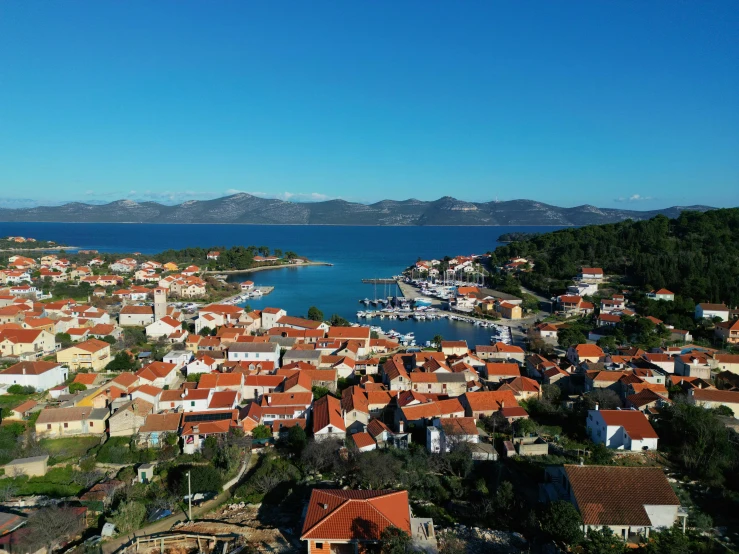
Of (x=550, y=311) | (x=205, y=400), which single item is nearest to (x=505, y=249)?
(x=550, y=311)

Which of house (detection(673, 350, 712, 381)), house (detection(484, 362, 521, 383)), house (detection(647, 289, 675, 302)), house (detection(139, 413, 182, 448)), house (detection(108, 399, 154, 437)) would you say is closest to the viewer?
house (detection(139, 413, 182, 448))

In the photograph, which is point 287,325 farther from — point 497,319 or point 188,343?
point 497,319

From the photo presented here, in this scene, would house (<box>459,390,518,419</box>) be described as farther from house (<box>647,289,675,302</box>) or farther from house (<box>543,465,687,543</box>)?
house (<box>647,289,675,302</box>)

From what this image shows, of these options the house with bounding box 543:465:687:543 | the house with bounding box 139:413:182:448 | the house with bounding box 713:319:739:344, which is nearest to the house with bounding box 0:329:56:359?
the house with bounding box 139:413:182:448

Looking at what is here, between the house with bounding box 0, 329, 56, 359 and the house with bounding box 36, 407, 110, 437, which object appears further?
the house with bounding box 0, 329, 56, 359

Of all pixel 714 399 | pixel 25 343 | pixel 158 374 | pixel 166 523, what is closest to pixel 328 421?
pixel 166 523

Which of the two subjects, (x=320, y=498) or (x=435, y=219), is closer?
(x=320, y=498)
